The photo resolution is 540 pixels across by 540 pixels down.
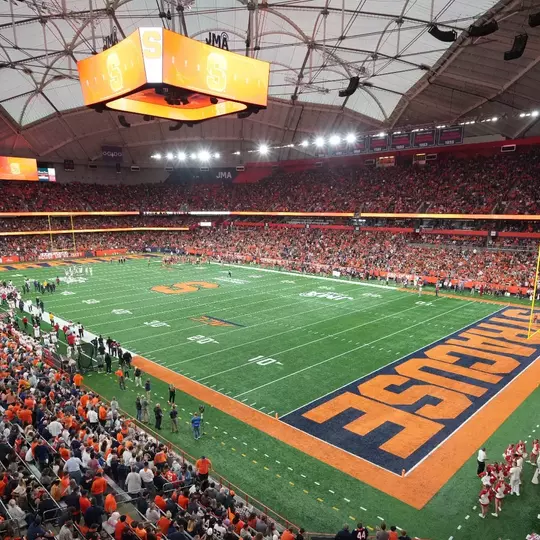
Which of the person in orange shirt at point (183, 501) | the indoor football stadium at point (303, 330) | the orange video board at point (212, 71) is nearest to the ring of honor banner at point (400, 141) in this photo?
the indoor football stadium at point (303, 330)

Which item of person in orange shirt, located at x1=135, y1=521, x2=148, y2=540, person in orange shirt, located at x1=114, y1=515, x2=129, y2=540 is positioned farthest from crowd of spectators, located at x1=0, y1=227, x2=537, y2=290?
person in orange shirt, located at x1=114, y1=515, x2=129, y2=540

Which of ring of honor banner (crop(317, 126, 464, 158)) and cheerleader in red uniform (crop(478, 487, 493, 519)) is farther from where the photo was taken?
ring of honor banner (crop(317, 126, 464, 158))

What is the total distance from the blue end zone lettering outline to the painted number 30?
20.1 m

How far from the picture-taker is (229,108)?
731 inches

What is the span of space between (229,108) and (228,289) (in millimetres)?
19742

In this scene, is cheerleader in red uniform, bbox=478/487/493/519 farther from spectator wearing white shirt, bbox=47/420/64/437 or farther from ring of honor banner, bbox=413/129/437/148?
ring of honor banner, bbox=413/129/437/148

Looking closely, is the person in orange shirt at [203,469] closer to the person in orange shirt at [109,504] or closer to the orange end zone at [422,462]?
the person in orange shirt at [109,504]

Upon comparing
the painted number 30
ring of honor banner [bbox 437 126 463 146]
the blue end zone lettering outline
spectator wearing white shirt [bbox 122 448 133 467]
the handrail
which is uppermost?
ring of honor banner [bbox 437 126 463 146]

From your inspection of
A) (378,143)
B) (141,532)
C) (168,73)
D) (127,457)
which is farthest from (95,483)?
(378,143)

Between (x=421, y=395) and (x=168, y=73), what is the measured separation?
14.0 m

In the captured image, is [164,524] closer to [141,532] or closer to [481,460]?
[141,532]

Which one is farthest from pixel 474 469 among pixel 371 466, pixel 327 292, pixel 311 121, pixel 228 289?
pixel 311 121

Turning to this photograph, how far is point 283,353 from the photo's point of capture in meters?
20.9

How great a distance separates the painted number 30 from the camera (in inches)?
1390
